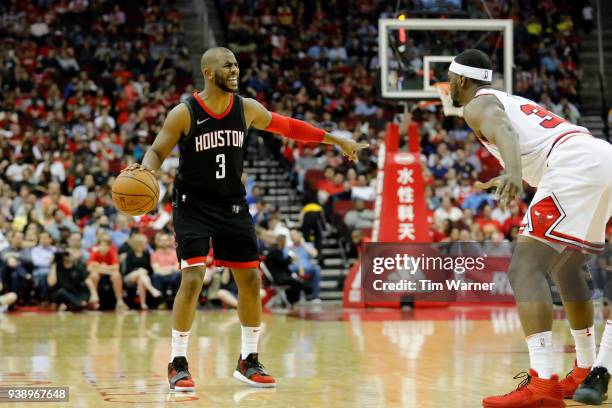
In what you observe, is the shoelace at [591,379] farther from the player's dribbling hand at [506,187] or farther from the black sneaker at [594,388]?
the player's dribbling hand at [506,187]

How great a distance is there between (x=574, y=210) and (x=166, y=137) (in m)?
2.56

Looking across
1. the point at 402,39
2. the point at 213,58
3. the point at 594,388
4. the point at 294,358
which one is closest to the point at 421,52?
the point at 402,39

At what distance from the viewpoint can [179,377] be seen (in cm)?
608

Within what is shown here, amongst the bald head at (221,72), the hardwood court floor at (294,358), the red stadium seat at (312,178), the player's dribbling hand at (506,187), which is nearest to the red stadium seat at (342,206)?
the red stadium seat at (312,178)

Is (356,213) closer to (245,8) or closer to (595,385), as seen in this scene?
(245,8)

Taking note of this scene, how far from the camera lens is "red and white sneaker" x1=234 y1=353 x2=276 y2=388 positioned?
627 centimetres

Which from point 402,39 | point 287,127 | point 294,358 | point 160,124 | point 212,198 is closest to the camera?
point 212,198

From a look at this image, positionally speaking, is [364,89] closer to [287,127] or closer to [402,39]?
[402,39]

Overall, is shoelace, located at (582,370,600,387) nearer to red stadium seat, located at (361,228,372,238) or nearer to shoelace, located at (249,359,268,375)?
shoelace, located at (249,359,268,375)

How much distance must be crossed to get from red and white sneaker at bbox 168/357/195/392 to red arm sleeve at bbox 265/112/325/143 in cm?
171

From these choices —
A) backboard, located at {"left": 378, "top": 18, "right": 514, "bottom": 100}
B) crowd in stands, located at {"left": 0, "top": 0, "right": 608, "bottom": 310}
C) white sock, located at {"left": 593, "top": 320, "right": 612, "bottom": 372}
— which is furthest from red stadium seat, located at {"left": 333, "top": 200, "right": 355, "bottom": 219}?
white sock, located at {"left": 593, "top": 320, "right": 612, "bottom": 372}

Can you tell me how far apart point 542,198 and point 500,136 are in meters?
0.51

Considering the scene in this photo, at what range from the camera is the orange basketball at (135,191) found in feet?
19.6

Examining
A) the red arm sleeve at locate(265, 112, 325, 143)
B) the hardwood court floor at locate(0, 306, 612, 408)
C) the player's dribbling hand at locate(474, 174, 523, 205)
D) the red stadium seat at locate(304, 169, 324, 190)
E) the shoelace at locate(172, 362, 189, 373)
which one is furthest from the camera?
the red stadium seat at locate(304, 169, 324, 190)
